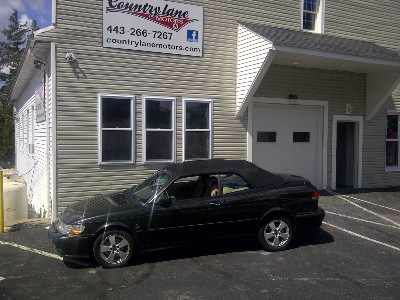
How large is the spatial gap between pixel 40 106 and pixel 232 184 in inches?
267

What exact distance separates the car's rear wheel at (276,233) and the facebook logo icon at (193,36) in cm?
577

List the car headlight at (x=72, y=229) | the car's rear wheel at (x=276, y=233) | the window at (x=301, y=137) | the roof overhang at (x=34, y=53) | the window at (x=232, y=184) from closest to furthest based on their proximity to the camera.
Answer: the car headlight at (x=72, y=229) → the window at (x=232, y=184) → the car's rear wheel at (x=276, y=233) → the roof overhang at (x=34, y=53) → the window at (x=301, y=137)

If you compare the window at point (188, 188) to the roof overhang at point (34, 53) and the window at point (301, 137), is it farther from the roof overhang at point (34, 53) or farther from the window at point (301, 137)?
the window at point (301, 137)

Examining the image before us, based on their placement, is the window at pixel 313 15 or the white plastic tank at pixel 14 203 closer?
the white plastic tank at pixel 14 203

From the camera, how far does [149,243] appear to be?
721 cm

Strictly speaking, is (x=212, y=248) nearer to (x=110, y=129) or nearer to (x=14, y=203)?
(x=110, y=129)

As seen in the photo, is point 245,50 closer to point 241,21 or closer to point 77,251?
point 241,21

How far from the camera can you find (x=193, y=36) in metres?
11.9

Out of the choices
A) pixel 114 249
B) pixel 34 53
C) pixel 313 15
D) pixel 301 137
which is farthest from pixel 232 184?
pixel 313 15

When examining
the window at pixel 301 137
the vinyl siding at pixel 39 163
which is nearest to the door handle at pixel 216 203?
the vinyl siding at pixel 39 163

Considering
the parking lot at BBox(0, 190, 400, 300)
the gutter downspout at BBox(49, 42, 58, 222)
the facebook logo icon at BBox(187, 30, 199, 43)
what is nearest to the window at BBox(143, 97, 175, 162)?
the facebook logo icon at BBox(187, 30, 199, 43)

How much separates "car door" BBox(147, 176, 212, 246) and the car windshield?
0.18 metres

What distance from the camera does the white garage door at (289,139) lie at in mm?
13219

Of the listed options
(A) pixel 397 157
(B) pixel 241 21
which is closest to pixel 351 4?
(B) pixel 241 21
